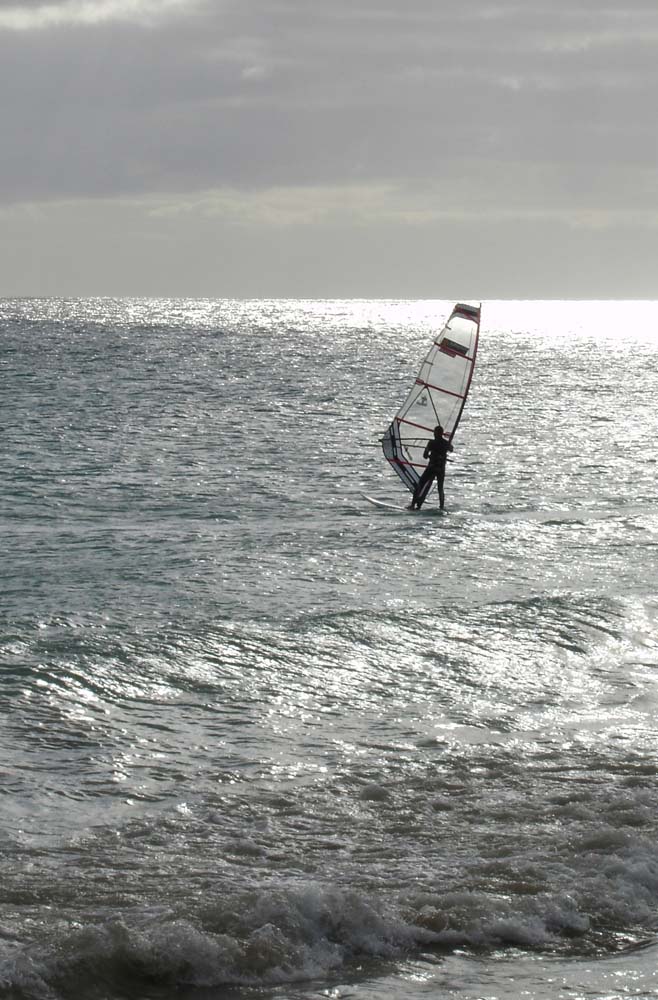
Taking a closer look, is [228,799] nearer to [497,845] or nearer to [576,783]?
[497,845]

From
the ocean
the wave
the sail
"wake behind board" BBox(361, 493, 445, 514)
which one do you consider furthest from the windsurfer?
the wave

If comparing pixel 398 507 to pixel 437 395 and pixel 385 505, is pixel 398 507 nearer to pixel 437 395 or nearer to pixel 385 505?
pixel 385 505

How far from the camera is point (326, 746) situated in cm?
984

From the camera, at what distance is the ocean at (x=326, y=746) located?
6473 millimetres

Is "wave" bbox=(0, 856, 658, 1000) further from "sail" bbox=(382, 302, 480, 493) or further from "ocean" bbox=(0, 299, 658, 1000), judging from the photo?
"sail" bbox=(382, 302, 480, 493)

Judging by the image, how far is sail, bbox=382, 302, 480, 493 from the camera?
25.5 m

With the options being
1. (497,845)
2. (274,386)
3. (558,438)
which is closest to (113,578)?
(497,845)

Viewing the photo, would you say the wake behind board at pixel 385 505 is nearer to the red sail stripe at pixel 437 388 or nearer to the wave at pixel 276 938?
the red sail stripe at pixel 437 388

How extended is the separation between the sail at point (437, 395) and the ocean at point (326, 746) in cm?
138

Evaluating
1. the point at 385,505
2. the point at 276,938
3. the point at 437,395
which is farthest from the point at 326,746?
the point at 437,395

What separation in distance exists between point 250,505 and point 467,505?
4.47 m

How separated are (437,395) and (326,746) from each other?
16996 millimetres

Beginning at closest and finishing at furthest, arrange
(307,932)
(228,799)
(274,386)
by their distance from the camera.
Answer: (307,932) < (228,799) < (274,386)

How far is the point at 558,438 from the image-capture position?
129 ft
